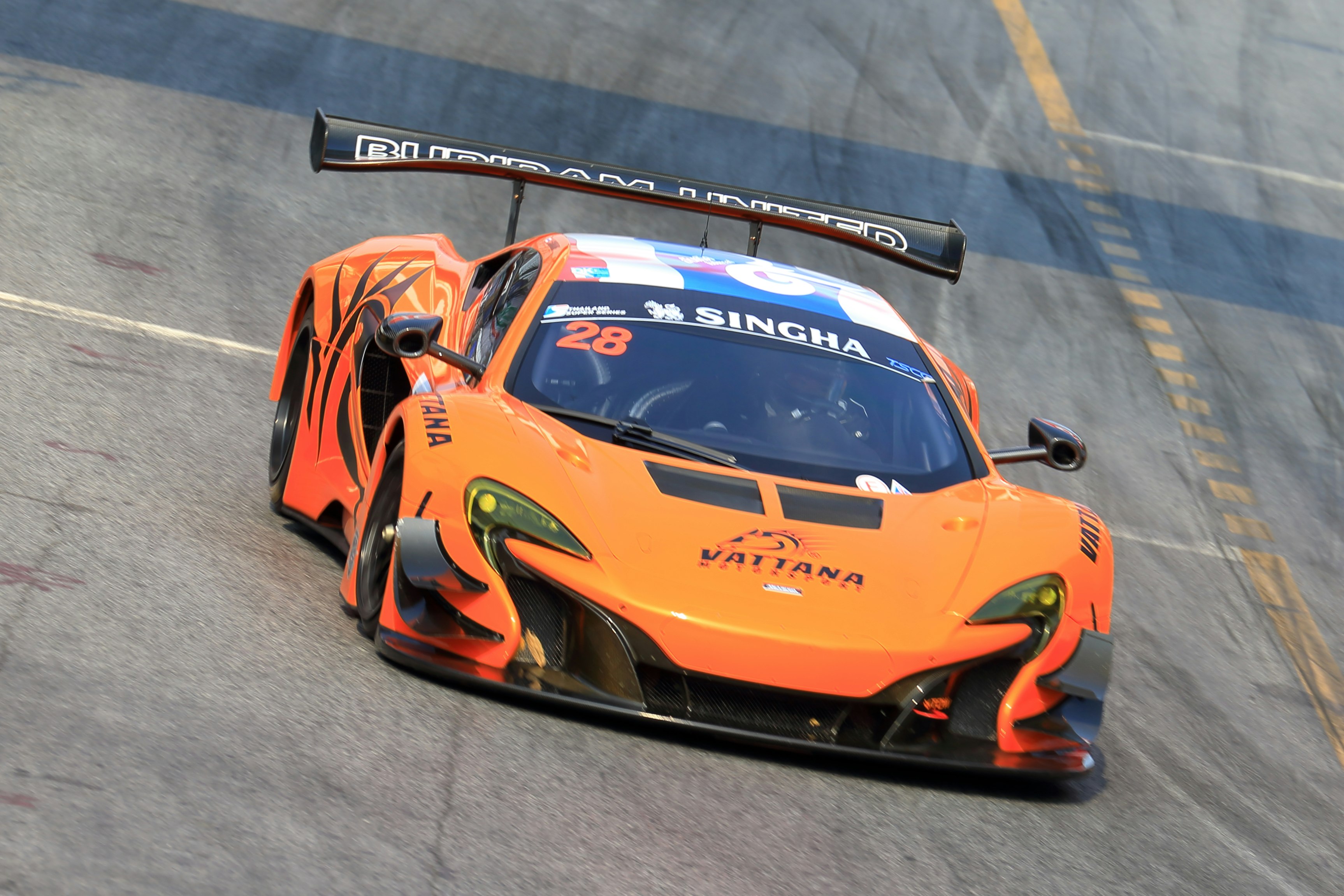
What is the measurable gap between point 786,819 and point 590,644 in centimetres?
70

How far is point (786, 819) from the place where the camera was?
164 inches

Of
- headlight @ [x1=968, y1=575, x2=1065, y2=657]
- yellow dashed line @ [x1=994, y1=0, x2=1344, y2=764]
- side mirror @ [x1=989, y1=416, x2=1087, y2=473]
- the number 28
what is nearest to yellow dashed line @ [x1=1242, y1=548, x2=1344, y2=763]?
yellow dashed line @ [x1=994, y1=0, x2=1344, y2=764]

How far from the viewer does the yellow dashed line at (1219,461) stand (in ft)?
34.0

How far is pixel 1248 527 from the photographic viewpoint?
30.9ft

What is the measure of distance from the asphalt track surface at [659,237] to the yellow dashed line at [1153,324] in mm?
69

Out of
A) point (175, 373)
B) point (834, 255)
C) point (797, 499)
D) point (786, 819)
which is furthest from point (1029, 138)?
point (786, 819)

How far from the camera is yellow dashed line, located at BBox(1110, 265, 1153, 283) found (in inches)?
532

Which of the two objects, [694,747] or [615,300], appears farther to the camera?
[615,300]

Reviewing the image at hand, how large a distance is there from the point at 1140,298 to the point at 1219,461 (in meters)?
2.99

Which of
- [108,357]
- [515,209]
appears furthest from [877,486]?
[108,357]

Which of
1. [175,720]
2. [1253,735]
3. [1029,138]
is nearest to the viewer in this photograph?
[175,720]

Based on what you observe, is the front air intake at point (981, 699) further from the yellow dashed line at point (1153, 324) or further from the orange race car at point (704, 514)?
the yellow dashed line at point (1153, 324)

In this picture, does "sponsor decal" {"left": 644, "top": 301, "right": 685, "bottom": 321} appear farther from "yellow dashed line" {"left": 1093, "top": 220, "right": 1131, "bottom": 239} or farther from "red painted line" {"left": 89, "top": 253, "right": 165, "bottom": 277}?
"yellow dashed line" {"left": 1093, "top": 220, "right": 1131, "bottom": 239}

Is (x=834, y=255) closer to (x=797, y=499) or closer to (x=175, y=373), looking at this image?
(x=175, y=373)
